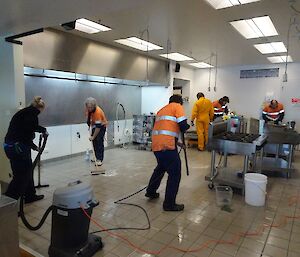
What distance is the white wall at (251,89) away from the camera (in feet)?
23.4

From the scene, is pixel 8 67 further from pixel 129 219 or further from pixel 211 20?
pixel 211 20

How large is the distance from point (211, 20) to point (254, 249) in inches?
124

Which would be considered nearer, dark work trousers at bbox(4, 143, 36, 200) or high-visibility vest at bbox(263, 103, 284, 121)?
dark work trousers at bbox(4, 143, 36, 200)

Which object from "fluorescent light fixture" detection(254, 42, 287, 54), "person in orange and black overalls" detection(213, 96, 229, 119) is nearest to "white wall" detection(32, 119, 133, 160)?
"person in orange and black overalls" detection(213, 96, 229, 119)

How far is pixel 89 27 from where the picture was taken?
4164 millimetres

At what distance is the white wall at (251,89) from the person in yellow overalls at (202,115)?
2.10 m

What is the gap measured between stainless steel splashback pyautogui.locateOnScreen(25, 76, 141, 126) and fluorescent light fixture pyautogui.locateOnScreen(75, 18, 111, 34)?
1.30 meters

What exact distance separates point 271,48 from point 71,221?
568 centimetres

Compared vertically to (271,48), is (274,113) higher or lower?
lower

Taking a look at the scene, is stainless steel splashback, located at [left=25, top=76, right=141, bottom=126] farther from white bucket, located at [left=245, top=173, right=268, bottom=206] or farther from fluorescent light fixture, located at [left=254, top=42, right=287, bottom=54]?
white bucket, located at [left=245, top=173, right=268, bottom=206]

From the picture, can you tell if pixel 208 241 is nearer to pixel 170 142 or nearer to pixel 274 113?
pixel 170 142

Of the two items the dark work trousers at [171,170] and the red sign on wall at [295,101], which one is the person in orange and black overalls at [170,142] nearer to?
the dark work trousers at [171,170]

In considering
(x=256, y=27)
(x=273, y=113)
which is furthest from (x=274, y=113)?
(x=256, y=27)

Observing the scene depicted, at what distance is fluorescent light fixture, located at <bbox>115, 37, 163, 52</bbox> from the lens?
4998 mm
